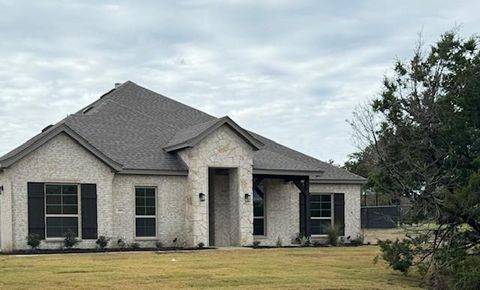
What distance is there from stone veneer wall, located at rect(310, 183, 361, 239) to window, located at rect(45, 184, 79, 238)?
10.3m

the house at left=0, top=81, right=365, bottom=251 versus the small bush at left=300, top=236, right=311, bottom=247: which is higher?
the house at left=0, top=81, right=365, bottom=251

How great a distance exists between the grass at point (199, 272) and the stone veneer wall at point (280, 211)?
6.73 metres

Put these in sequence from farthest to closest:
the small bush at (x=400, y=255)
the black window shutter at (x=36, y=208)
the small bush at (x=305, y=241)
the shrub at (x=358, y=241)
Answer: the shrub at (x=358, y=241), the small bush at (x=305, y=241), the black window shutter at (x=36, y=208), the small bush at (x=400, y=255)

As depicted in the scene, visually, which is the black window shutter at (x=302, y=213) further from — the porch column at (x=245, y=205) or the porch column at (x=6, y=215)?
the porch column at (x=6, y=215)

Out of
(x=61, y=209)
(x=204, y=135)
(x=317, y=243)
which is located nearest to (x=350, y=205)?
(x=317, y=243)

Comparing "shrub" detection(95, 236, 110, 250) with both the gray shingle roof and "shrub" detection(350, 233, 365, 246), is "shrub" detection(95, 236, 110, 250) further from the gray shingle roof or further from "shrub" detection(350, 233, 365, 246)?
"shrub" detection(350, 233, 365, 246)

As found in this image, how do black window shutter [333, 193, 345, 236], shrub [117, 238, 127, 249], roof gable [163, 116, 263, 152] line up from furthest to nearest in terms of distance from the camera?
black window shutter [333, 193, 345, 236] → roof gable [163, 116, 263, 152] → shrub [117, 238, 127, 249]

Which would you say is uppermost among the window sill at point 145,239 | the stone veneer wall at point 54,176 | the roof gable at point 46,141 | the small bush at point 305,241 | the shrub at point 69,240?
the roof gable at point 46,141

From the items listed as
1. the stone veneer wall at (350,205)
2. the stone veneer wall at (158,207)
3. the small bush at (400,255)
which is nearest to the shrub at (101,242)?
the stone veneer wall at (158,207)

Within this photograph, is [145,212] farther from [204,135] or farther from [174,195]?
[204,135]

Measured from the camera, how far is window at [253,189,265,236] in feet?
85.7

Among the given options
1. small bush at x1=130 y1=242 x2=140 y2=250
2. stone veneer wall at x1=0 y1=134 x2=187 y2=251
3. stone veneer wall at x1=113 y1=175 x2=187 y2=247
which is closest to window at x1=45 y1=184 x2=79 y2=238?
stone veneer wall at x1=0 y1=134 x2=187 y2=251

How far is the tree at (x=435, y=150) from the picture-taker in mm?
12930

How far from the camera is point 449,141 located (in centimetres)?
1399
